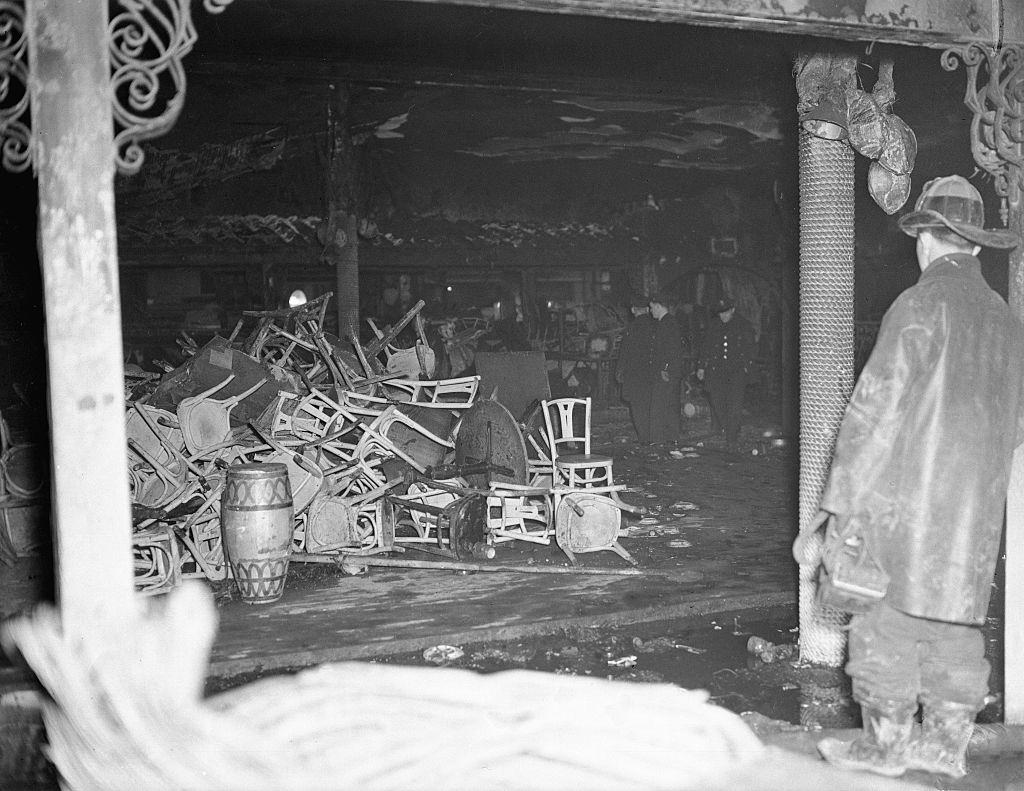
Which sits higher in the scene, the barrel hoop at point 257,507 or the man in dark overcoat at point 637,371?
the man in dark overcoat at point 637,371

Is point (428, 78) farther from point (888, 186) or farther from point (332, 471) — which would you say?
point (888, 186)

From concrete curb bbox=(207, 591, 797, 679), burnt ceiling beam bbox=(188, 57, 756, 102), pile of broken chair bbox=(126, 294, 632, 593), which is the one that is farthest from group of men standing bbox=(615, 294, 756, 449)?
concrete curb bbox=(207, 591, 797, 679)

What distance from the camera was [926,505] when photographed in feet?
13.1

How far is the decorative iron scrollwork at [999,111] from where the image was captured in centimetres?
485

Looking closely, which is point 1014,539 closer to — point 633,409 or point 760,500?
point 760,500

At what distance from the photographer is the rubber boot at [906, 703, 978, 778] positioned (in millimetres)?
4098

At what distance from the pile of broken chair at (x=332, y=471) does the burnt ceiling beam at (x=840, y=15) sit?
14.7ft

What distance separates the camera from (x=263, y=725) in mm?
4109

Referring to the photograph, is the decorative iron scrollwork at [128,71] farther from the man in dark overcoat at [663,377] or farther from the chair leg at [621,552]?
the man in dark overcoat at [663,377]

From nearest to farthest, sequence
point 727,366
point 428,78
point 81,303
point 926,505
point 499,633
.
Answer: point 81,303 < point 926,505 < point 499,633 < point 428,78 < point 727,366

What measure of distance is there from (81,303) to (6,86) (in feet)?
2.94

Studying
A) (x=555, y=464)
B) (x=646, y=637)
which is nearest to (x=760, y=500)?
(x=555, y=464)

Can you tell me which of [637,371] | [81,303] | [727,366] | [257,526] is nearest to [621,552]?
[257,526]

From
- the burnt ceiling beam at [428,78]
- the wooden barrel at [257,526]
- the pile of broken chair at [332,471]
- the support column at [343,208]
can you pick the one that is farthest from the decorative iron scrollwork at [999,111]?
the support column at [343,208]
